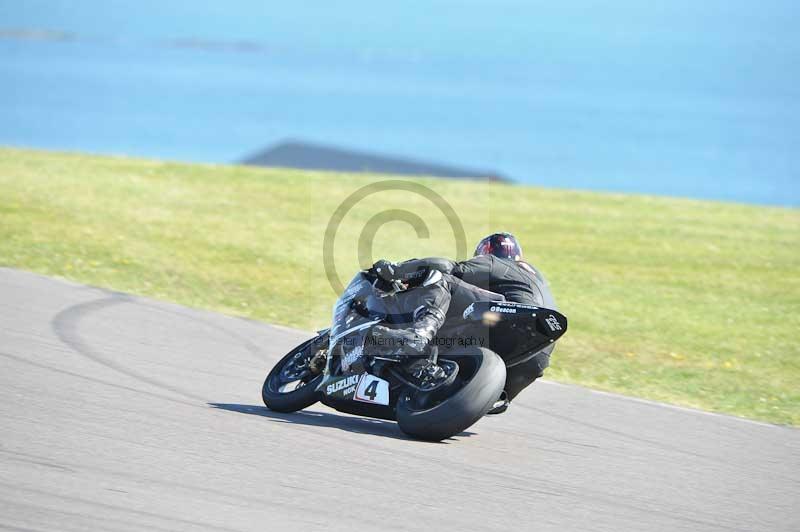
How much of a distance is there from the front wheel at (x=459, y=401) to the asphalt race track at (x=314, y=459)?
12cm

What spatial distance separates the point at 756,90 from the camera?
17375 cm

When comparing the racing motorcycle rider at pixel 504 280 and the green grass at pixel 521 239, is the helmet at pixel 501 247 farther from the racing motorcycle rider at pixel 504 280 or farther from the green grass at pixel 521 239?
the green grass at pixel 521 239

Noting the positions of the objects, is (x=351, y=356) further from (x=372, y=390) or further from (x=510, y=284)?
(x=510, y=284)

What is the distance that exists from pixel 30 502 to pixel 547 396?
4.62 m

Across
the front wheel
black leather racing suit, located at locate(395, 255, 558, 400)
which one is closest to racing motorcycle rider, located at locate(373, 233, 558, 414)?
black leather racing suit, located at locate(395, 255, 558, 400)

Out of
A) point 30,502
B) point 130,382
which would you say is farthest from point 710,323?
point 30,502

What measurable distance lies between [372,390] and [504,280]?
3.48 ft

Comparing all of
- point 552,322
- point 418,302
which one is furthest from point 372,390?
point 552,322

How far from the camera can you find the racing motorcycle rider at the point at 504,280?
21.6 ft

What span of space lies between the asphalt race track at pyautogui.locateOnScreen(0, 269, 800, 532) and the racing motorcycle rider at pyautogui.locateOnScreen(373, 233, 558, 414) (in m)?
0.39

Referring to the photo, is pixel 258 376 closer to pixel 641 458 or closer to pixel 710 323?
pixel 641 458

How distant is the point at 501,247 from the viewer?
714 centimetres

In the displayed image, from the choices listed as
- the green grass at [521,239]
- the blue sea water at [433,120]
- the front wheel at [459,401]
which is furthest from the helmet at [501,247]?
the blue sea water at [433,120]

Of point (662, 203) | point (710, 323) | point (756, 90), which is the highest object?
point (756, 90)
